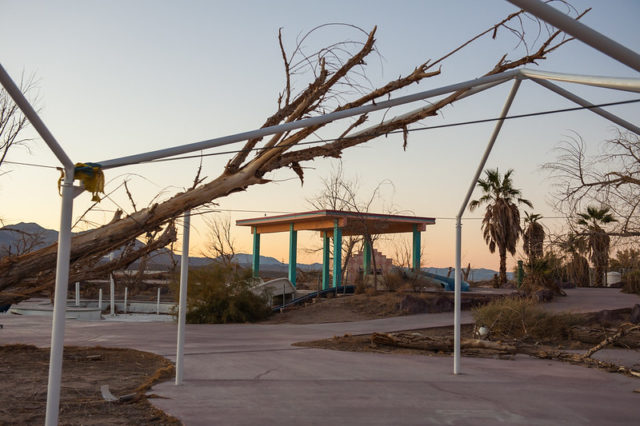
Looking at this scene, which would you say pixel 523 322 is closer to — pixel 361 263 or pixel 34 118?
pixel 34 118

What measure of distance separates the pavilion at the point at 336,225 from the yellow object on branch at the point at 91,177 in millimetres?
21678

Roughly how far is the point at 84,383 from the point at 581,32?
8149mm

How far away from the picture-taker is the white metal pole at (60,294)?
525cm

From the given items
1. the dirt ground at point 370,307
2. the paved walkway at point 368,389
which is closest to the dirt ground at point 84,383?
the paved walkway at point 368,389

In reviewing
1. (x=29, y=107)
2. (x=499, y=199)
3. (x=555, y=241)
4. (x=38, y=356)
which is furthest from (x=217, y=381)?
(x=499, y=199)

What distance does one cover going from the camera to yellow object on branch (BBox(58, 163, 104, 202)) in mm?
5516

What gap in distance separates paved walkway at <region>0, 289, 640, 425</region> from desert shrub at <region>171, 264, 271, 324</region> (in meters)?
6.28

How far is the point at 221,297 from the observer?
2212 cm

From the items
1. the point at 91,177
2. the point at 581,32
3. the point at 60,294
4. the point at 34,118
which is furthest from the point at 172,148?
the point at 581,32

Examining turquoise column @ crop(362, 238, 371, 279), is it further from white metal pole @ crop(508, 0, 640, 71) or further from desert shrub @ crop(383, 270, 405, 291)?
white metal pole @ crop(508, 0, 640, 71)

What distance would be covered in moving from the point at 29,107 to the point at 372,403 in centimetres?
538

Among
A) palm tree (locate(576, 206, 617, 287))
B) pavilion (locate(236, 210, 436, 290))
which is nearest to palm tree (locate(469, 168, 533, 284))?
pavilion (locate(236, 210, 436, 290))

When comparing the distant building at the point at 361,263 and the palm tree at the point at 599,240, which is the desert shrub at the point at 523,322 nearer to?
the palm tree at the point at 599,240

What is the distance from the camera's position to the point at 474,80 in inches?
247
